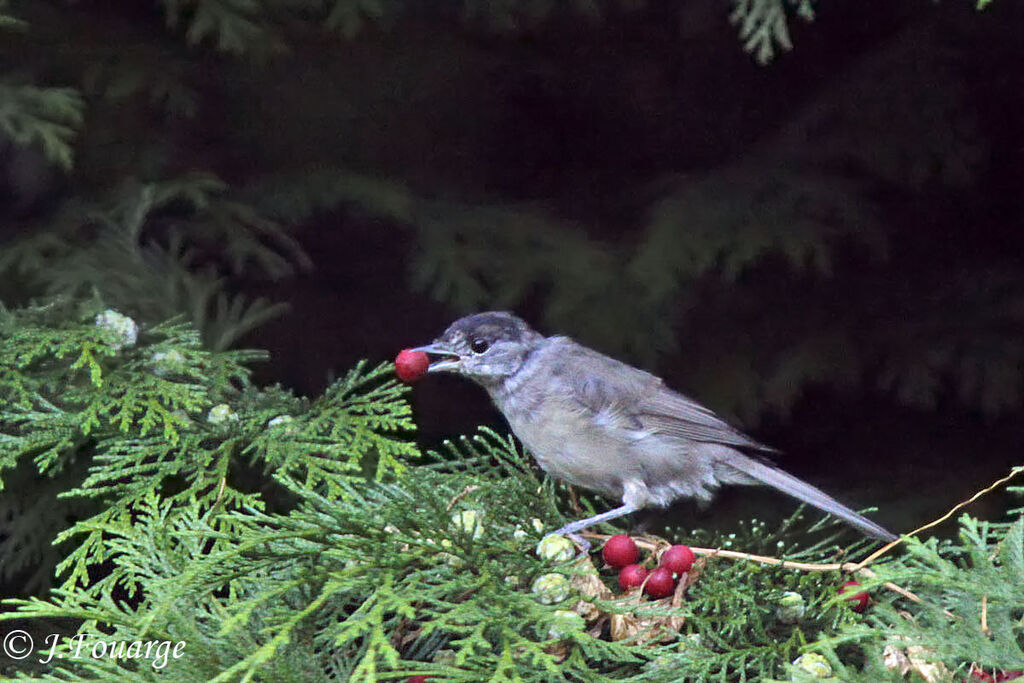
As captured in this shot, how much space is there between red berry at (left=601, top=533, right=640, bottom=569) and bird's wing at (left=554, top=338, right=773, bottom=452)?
119 centimetres

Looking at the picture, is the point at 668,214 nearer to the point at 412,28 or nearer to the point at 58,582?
the point at 412,28

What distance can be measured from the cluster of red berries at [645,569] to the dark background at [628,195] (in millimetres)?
1946

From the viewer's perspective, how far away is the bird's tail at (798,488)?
9.61ft

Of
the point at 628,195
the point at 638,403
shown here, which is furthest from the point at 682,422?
the point at 628,195

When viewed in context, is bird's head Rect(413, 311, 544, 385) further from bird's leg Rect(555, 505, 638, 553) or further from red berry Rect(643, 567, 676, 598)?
red berry Rect(643, 567, 676, 598)

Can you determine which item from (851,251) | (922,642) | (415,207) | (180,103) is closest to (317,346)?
(415,207)

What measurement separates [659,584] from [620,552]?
0.38 feet

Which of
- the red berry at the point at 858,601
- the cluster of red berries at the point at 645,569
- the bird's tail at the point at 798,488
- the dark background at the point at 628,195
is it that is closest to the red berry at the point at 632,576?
the cluster of red berries at the point at 645,569

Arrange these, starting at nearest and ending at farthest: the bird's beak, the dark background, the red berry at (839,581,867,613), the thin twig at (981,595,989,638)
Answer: the thin twig at (981,595,989,638) < the red berry at (839,581,867,613) < the bird's beak < the dark background

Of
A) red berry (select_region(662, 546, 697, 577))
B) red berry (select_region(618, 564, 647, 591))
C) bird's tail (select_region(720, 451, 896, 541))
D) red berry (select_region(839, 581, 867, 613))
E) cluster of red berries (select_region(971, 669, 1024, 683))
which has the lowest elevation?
bird's tail (select_region(720, 451, 896, 541))

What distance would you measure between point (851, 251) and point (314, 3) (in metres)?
2.33

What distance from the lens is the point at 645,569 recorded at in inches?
83.6

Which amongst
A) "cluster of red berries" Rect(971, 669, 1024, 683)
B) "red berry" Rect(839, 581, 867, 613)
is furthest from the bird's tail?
"cluster of red berries" Rect(971, 669, 1024, 683)

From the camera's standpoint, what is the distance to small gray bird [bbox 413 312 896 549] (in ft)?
10.5
